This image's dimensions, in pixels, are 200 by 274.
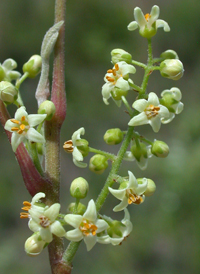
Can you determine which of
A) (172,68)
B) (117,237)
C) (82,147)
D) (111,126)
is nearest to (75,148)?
(82,147)

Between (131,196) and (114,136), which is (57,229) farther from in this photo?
(114,136)

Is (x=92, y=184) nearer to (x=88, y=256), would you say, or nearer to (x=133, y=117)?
(x=88, y=256)

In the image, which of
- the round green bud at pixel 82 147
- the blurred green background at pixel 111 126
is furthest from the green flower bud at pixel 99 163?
the blurred green background at pixel 111 126

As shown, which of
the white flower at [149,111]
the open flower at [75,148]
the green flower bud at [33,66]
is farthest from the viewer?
the green flower bud at [33,66]

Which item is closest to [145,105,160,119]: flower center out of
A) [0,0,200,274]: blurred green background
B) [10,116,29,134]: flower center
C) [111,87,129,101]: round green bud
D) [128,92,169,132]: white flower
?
[128,92,169,132]: white flower

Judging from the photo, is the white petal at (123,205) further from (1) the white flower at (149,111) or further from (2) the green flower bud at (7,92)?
(2) the green flower bud at (7,92)

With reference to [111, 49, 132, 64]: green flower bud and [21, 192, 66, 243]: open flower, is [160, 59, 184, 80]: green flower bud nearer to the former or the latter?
[111, 49, 132, 64]: green flower bud

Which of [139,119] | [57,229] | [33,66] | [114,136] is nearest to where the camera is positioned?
[57,229]

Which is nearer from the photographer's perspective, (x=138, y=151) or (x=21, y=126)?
(x=21, y=126)
